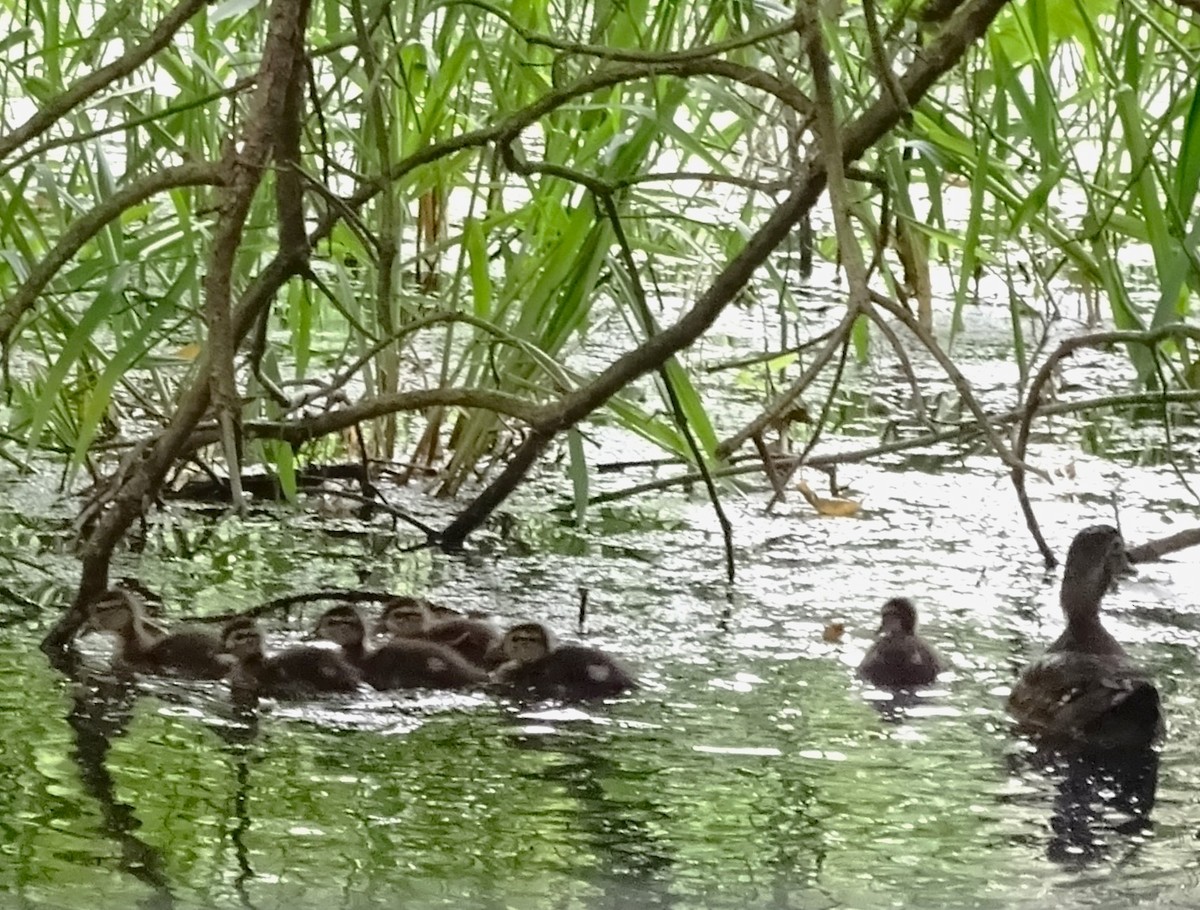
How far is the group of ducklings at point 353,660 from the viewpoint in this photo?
85.7 inches

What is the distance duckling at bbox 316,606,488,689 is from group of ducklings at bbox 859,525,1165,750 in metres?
0.44

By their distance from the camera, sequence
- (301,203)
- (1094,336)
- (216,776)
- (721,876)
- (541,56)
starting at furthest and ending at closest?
1. (541,56)
2. (301,203)
3. (1094,336)
4. (216,776)
5. (721,876)

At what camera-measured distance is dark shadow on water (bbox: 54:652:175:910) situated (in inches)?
60.0

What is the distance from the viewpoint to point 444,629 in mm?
2383

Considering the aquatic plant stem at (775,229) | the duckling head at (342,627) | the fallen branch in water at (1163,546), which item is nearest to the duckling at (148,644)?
the duckling head at (342,627)

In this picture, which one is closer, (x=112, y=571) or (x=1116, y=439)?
(x=112, y=571)

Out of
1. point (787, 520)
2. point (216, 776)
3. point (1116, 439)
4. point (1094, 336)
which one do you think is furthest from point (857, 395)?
point (216, 776)

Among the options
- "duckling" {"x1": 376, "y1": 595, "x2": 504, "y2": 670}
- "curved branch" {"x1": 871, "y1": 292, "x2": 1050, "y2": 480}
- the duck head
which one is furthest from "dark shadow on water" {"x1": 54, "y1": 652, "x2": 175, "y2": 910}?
the duck head

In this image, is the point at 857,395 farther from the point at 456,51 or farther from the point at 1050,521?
the point at 456,51

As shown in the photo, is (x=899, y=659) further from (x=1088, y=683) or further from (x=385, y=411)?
(x=385, y=411)

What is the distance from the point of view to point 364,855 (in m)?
1.61

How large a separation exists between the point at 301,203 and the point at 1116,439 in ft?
6.51

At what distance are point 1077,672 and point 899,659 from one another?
0.20 metres

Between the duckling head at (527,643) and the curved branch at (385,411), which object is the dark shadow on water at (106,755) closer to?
the curved branch at (385,411)
